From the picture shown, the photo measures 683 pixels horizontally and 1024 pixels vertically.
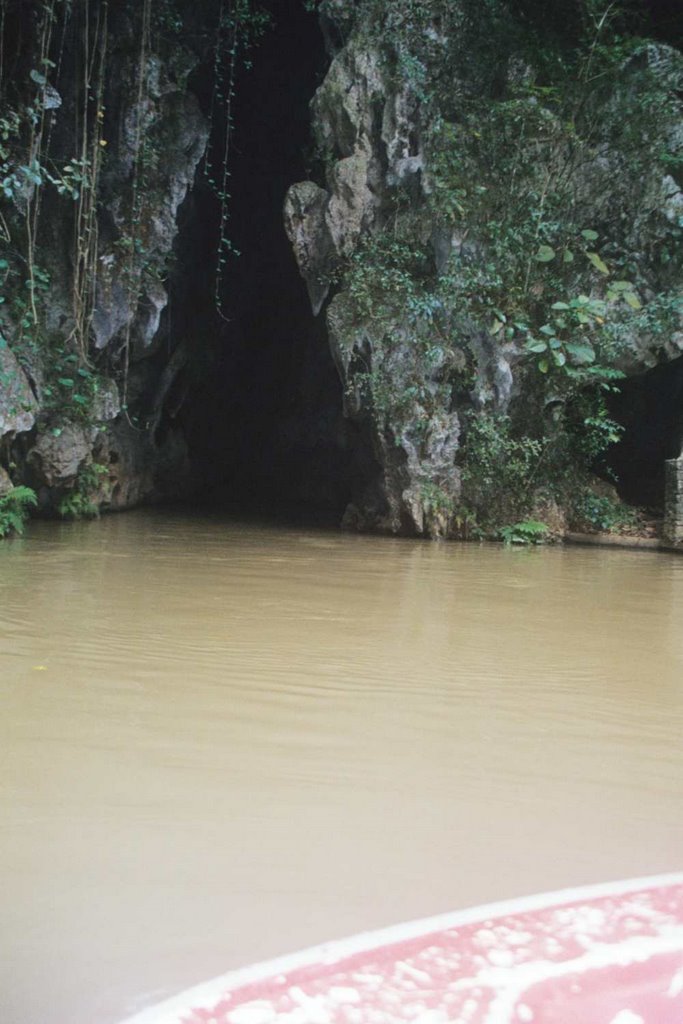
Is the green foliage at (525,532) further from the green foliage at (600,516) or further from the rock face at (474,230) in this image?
the green foliage at (600,516)

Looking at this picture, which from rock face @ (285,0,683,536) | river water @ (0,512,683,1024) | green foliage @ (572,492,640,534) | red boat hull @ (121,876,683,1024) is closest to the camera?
red boat hull @ (121,876,683,1024)

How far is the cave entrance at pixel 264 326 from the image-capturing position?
13812 mm

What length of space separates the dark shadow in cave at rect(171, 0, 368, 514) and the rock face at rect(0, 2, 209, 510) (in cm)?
284

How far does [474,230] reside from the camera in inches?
375

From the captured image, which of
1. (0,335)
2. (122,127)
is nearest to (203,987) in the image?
(0,335)

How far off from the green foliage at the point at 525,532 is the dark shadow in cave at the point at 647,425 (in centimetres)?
347

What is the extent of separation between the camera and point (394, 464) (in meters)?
9.80

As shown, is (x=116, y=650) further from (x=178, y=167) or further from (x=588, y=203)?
(x=588, y=203)

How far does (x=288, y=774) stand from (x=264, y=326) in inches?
640

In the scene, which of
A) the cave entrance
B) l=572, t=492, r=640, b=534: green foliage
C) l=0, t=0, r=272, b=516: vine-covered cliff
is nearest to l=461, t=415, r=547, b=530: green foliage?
l=572, t=492, r=640, b=534: green foliage

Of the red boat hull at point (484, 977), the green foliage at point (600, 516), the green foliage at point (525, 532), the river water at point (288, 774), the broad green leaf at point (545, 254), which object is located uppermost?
the broad green leaf at point (545, 254)

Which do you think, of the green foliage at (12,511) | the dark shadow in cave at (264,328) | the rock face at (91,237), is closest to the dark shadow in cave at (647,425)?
the dark shadow in cave at (264,328)

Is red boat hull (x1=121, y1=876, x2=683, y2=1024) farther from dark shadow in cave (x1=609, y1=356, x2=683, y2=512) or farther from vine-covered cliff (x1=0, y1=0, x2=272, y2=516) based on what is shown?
dark shadow in cave (x1=609, y1=356, x2=683, y2=512)

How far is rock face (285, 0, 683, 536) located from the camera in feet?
30.9
